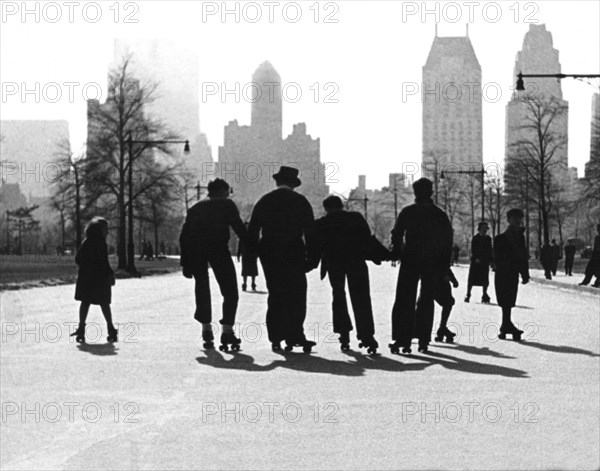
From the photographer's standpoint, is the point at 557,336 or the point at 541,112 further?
the point at 557,336

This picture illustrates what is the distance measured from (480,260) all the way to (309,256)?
1407 millimetres

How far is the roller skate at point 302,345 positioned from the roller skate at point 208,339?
0.91 ft

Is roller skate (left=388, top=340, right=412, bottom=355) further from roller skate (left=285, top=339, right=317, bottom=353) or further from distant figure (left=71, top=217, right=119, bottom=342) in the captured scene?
distant figure (left=71, top=217, right=119, bottom=342)

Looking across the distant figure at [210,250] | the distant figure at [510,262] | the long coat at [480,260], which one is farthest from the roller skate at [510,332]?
the distant figure at [210,250]

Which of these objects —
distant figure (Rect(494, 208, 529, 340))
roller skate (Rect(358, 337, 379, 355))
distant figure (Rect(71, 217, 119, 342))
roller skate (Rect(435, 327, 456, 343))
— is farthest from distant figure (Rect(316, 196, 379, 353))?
distant figure (Rect(71, 217, 119, 342))

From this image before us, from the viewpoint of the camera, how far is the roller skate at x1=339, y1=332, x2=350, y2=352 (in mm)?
3860

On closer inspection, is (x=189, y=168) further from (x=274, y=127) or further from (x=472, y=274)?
(x=472, y=274)

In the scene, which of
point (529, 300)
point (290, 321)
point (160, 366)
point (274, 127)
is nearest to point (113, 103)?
point (274, 127)

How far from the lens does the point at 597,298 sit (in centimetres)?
4353

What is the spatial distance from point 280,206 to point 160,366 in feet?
57.0

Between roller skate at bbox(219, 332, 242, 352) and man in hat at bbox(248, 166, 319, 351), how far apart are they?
0.16 m

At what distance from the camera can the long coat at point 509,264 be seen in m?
4.43

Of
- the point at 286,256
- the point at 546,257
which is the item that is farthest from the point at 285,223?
the point at 546,257

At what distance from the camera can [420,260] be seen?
3859 mm
